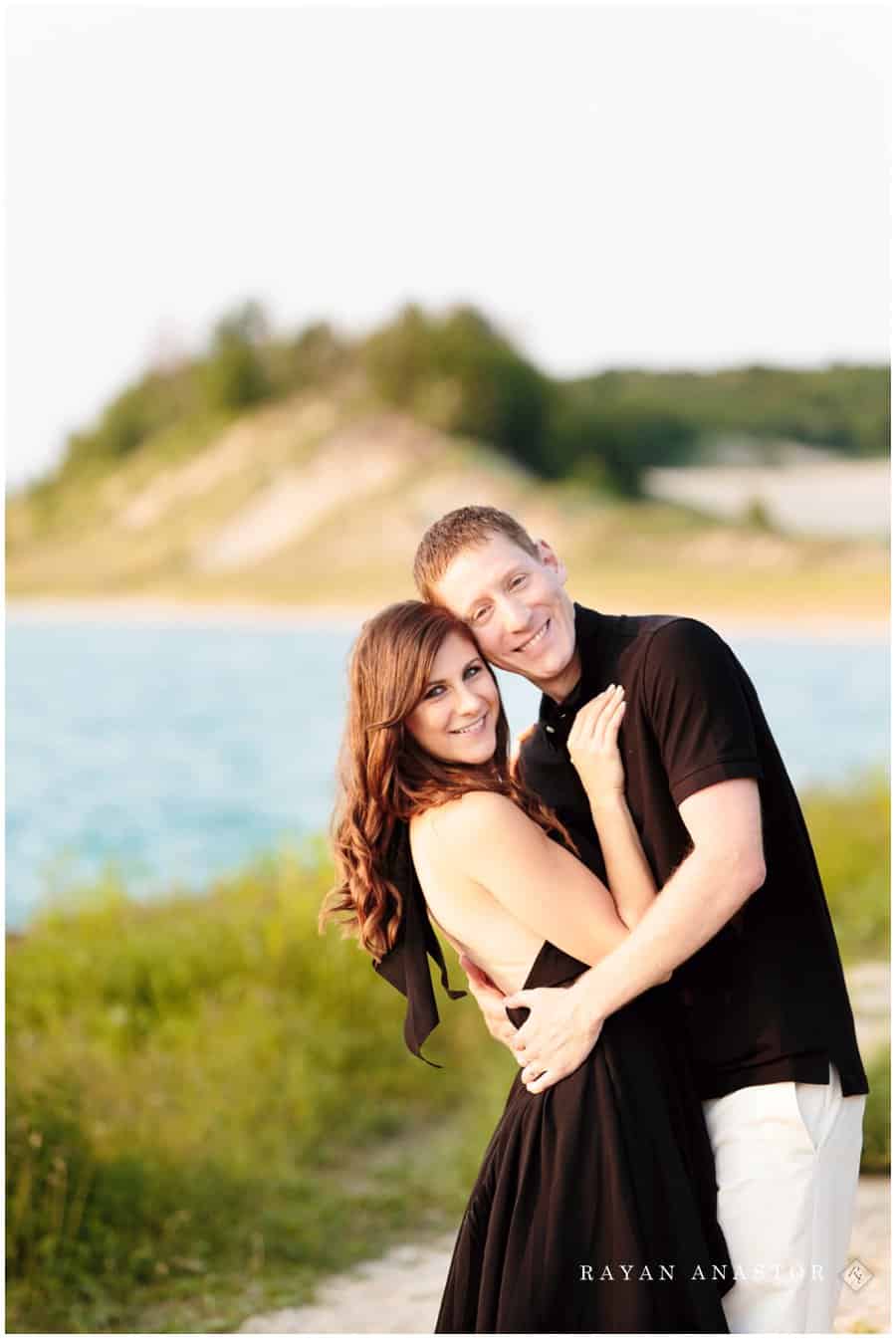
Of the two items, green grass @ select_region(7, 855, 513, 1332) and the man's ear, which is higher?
the man's ear

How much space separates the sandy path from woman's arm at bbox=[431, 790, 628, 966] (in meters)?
1.86

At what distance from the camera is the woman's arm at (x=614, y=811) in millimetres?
2109

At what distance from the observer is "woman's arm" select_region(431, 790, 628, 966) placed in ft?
6.84

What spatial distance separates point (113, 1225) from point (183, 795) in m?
12.5

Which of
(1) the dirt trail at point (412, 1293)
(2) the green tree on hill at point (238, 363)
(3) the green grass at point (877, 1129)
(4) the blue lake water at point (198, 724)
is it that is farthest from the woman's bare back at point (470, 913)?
(2) the green tree on hill at point (238, 363)

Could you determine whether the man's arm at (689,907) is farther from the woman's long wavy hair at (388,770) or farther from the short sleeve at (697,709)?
the woman's long wavy hair at (388,770)

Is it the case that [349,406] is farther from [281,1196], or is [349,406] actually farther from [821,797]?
[281,1196]

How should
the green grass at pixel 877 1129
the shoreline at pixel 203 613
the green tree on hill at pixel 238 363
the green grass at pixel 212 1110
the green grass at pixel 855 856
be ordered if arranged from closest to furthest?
the green grass at pixel 212 1110 < the green grass at pixel 877 1129 < the green grass at pixel 855 856 < the shoreline at pixel 203 613 < the green tree on hill at pixel 238 363

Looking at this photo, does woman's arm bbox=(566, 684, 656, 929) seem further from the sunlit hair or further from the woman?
the sunlit hair

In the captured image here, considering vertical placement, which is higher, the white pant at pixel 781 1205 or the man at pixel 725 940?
the man at pixel 725 940

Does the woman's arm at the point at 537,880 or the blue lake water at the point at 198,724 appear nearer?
the woman's arm at the point at 537,880

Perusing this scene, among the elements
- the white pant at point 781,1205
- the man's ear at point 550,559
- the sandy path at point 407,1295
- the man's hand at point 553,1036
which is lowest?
the sandy path at point 407,1295

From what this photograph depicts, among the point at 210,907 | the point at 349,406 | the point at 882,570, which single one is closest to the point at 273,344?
the point at 349,406

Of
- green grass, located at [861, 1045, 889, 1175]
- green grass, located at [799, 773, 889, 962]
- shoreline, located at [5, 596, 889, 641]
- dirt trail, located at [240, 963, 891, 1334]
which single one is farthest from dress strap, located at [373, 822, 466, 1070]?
shoreline, located at [5, 596, 889, 641]
